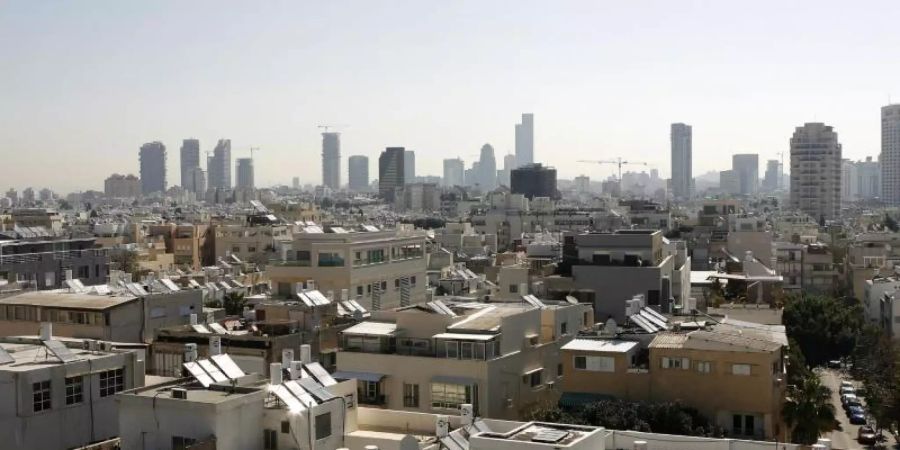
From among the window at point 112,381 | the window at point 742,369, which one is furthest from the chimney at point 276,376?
the window at point 742,369

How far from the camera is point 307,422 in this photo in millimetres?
18219

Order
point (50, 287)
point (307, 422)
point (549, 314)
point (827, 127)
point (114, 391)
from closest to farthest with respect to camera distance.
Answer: point (307, 422), point (114, 391), point (549, 314), point (50, 287), point (827, 127)

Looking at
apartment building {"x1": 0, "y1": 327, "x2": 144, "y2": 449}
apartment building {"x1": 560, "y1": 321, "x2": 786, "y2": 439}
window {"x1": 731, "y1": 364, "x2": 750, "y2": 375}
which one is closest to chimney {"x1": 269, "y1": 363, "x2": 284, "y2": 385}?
apartment building {"x1": 0, "y1": 327, "x2": 144, "y2": 449}

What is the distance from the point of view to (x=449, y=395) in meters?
25.6

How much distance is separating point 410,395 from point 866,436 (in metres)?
20.1

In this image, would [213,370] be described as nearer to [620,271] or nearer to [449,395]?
[449,395]

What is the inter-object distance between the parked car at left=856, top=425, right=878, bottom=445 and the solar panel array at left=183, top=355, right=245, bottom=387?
26.6 meters

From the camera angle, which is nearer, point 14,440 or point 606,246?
point 14,440

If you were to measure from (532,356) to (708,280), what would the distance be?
29.0 metres

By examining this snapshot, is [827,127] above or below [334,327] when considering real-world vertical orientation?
above

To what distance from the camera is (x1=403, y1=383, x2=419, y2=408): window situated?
26.1m

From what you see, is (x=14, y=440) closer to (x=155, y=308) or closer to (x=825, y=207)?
(x=155, y=308)

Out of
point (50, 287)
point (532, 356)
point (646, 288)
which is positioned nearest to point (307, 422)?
point (532, 356)

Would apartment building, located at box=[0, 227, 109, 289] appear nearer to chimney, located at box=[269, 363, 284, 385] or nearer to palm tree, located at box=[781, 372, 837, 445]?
chimney, located at box=[269, 363, 284, 385]
